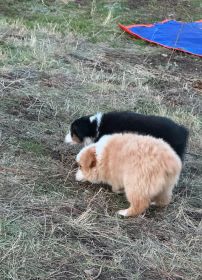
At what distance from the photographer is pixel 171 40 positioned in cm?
875

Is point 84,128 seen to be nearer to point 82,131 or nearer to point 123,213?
point 82,131

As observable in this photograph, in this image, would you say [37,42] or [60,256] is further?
[37,42]

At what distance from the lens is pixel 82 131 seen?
16.2ft

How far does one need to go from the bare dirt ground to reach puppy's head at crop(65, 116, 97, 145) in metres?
0.12

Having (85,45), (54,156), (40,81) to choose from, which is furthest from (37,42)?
(54,156)

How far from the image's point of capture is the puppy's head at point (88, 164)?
426 cm

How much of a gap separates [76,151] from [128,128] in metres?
0.63

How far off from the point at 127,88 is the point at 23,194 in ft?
9.96

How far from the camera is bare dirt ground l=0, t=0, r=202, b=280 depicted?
345cm

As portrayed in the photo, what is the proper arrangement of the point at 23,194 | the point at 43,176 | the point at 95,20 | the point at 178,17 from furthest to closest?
the point at 178,17
the point at 95,20
the point at 43,176
the point at 23,194

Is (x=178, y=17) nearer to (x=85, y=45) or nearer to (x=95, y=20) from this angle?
(x=95, y=20)

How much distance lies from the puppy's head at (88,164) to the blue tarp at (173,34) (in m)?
4.72

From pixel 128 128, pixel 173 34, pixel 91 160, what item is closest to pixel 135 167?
pixel 91 160

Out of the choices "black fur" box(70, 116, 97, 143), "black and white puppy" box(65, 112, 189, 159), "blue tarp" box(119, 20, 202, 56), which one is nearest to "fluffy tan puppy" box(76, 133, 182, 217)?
"black and white puppy" box(65, 112, 189, 159)
